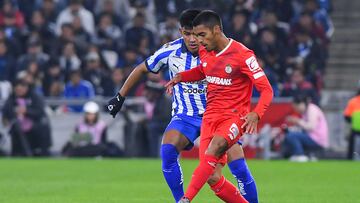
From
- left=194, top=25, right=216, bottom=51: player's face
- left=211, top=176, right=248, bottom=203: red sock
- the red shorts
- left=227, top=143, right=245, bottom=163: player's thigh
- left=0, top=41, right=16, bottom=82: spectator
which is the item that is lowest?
left=0, top=41, right=16, bottom=82: spectator

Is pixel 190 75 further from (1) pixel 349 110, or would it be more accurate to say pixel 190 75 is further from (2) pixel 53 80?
(2) pixel 53 80

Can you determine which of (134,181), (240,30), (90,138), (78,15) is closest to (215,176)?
(134,181)

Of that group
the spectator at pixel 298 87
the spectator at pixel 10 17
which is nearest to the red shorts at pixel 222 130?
the spectator at pixel 298 87

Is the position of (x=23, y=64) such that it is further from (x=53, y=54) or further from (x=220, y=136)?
(x=220, y=136)

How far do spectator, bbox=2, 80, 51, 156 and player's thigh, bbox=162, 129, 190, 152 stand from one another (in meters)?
11.9

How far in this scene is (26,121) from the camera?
23.8 meters

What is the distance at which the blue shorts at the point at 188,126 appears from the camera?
1171 cm

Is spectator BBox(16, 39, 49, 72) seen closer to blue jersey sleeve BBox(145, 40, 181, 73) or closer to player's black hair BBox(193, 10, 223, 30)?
blue jersey sleeve BBox(145, 40, 181, 73)

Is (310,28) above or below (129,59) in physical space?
above

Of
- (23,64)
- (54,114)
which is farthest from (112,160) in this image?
(23,64)

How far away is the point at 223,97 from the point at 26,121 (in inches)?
532

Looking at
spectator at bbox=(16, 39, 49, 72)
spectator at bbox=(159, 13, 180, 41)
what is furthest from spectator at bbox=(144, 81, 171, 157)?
spectator at bbox=(16, 39, 49, 72)

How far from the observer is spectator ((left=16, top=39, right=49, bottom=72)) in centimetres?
2534

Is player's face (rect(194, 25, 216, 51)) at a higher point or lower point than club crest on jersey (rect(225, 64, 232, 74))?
higher
